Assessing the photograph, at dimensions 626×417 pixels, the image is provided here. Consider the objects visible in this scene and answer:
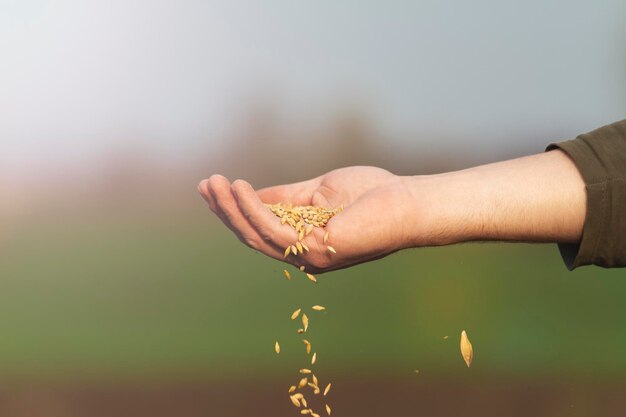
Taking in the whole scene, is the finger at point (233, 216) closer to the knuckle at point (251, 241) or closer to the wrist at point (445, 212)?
the knuckle at point (251, 241)

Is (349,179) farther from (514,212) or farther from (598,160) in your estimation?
(598,160)

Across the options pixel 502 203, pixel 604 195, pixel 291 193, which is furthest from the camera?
pixel 291 193

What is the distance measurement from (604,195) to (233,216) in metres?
0.64

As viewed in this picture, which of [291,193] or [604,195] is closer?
[604,195]

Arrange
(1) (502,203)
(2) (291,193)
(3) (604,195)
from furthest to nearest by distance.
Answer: (2) (291,193) < (1) (502,203) < (3) (604,195)

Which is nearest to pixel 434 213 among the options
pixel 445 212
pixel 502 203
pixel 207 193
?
pixel 445 212

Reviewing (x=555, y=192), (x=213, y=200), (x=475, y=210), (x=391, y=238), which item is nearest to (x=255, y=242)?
(x=213, y=200)

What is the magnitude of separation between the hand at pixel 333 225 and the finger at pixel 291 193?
0.15m

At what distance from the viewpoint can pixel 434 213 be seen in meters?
1.30

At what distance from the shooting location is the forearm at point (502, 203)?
124cm

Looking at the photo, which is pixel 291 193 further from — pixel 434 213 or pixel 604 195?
pixel 604 195

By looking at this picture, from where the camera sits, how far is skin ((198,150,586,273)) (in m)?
1.24

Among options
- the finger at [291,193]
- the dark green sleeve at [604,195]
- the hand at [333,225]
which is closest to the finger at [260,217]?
the hand at [333,225]

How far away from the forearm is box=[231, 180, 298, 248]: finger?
0.24 metres
